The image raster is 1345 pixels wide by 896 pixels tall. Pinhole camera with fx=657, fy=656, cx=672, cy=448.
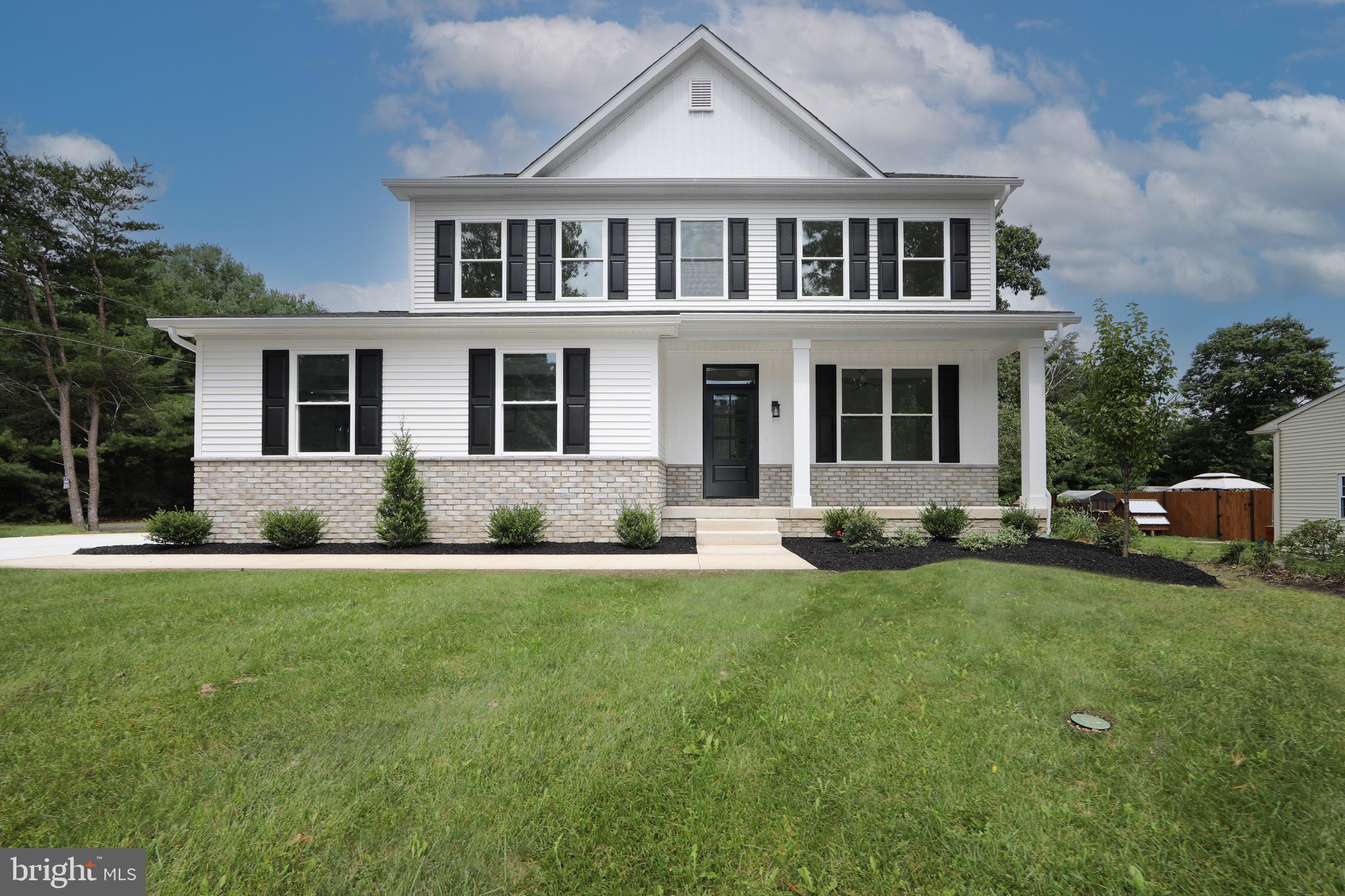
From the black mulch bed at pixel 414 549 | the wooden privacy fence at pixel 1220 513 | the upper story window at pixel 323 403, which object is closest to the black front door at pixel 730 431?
the black mulch bed at pixel 414 549

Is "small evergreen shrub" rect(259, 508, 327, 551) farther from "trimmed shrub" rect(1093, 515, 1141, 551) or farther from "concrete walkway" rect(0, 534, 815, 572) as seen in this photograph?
"trimmed shrub" rect(1093, 515, 1141, 551)

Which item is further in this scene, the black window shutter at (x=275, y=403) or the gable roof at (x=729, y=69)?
the gable roof at (x=729, y=69)

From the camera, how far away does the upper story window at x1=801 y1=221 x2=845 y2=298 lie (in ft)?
43.0

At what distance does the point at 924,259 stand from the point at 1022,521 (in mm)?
5460

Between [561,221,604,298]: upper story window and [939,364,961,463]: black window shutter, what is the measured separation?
22.9 ft

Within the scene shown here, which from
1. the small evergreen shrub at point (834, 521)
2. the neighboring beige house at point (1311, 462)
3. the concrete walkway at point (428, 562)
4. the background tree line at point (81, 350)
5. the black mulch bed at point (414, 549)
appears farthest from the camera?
the background tree line at point (81, 350)

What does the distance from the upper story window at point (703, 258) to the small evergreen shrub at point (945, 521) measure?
567cm

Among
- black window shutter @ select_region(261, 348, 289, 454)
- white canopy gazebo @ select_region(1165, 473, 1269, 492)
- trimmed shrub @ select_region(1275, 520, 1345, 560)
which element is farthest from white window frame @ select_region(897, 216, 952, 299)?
white canopy gazebo @ select_region(1165, 473, 1269, 492)

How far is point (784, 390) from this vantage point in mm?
13000

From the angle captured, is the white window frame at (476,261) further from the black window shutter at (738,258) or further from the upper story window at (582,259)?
the black window shutter at (738,258)

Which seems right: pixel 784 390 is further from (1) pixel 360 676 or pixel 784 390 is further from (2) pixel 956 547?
(1) pixel 360 676

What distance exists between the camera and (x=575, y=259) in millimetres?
12953

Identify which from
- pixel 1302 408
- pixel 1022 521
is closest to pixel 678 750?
pixel 1022 521

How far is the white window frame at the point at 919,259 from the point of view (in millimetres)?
13016
